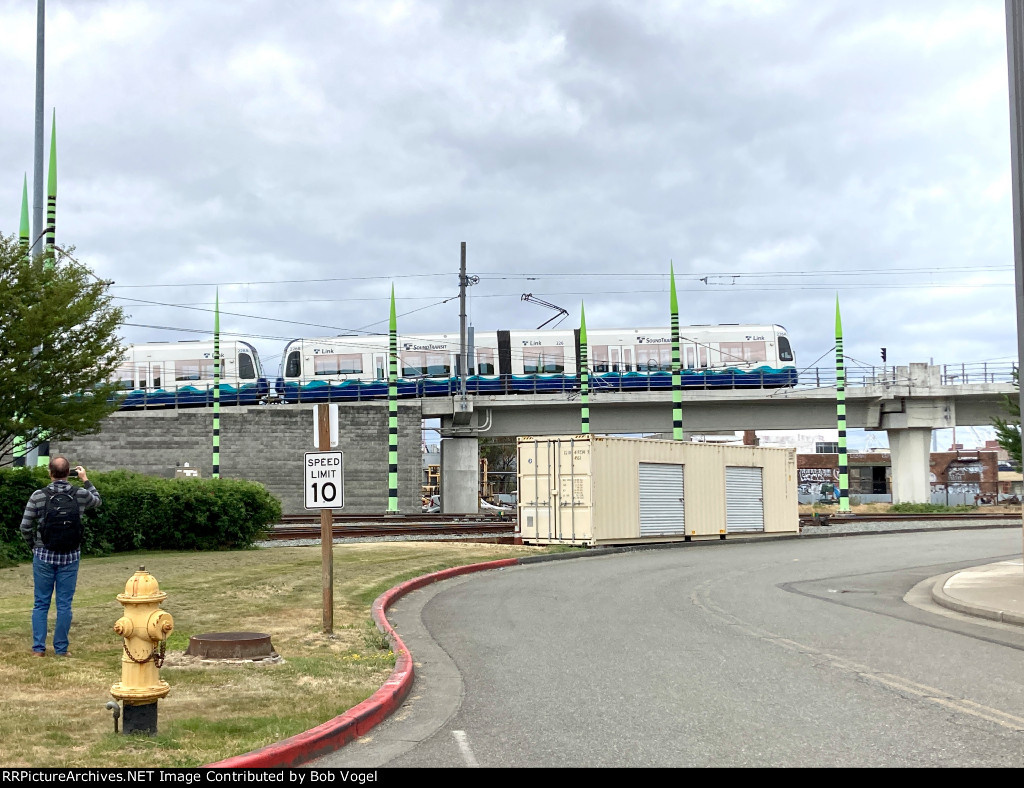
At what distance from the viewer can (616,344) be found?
1903 inches

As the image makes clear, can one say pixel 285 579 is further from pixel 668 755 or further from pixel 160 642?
pixel 668 755

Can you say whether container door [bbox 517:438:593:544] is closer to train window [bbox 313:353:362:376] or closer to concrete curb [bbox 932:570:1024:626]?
concrete curb [bbox 932:570:1024:626]

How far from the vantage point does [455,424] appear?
159 ft

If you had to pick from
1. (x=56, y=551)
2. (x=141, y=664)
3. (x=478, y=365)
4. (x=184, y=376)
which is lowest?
(x=141, y=664)

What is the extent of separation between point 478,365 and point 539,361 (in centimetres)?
302

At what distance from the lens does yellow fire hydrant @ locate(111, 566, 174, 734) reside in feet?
20.3

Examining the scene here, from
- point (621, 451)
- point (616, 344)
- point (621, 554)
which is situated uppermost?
point (616, 344)

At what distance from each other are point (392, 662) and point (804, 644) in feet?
14.5

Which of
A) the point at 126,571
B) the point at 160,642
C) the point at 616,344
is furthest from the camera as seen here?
the point at 616,344

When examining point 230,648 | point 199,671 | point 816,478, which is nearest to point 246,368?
point 230,648

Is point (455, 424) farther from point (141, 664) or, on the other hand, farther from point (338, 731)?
point (141, 664)

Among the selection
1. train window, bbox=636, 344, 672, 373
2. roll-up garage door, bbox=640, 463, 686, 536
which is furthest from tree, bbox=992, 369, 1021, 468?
roll-up garage door, bbox=640, 463, 686, 536

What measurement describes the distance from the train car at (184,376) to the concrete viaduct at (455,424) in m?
1.11

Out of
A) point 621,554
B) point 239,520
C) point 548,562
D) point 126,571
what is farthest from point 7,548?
point 621,554
